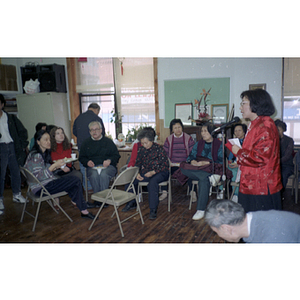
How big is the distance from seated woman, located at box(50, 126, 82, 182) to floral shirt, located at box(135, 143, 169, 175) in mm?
824

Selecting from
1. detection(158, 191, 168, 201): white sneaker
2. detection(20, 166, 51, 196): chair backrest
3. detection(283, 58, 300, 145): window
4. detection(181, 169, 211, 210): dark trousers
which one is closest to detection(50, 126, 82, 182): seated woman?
detection(20, 166, 51, 196): chair backrest

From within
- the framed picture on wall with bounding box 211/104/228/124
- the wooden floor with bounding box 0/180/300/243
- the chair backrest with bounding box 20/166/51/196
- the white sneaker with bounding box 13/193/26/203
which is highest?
the framed picture on wall with bounding box 211/104/228/124

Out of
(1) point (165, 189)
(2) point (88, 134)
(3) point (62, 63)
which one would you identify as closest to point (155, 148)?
(1) point (165, 189)

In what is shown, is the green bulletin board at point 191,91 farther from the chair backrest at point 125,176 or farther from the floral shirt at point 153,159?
the chair backrest at point 125,176

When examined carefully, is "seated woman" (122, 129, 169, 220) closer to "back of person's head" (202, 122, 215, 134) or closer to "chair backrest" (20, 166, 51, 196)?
"back of person's head" (202, 122, 215, 134)

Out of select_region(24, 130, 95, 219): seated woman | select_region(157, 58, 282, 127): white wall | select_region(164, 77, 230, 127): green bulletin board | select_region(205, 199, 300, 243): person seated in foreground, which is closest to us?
select_region(205, 199, 300, 243): person seated in foreground

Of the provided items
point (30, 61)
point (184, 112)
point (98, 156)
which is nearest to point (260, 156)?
point (184, 112)

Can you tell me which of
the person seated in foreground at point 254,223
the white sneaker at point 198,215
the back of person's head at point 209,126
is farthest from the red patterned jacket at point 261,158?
the back of person's head at point 209,126

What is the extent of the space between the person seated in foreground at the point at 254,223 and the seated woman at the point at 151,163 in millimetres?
1637

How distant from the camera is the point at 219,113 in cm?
292

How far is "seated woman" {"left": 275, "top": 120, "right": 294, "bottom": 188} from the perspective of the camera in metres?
2.30

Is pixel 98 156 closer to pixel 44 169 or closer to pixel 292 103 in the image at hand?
pixel 44 169

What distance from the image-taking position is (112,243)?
237cm

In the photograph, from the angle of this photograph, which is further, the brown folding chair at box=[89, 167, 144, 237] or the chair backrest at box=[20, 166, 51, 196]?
the chair backrest at box=[20, 166, 51, 196]
